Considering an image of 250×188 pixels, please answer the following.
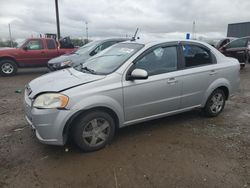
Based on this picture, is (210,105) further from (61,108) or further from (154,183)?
(61,108)

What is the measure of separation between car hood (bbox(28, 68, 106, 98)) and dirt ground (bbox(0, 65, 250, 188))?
35.9 inches

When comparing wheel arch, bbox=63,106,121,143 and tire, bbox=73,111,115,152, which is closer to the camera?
wheel arch, bbox=63,106,121,143

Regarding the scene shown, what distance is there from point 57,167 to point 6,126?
6.20 ft

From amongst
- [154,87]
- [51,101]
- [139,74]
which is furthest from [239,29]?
[51,101]

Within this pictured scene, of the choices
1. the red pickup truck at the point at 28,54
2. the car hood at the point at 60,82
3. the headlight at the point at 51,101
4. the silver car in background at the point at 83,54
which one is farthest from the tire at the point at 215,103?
the red pickup truck at the point at 28,54

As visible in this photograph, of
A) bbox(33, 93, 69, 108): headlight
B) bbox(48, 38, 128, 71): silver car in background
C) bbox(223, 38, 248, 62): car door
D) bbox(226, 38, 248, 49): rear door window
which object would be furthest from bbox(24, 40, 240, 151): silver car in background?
bbox(226, 38, 248, 49): rear door window

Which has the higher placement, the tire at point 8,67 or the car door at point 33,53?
the car door at point 33,53

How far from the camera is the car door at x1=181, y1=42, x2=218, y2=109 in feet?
14.0

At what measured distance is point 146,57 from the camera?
3891 millimetres

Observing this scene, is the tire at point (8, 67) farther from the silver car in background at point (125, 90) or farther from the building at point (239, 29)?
the building at point (239, 29)

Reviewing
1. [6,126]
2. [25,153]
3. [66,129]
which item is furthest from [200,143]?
[6,126]

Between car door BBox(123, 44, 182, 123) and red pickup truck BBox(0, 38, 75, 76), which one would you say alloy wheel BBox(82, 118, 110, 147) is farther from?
red pickup truck BBox(0, 38, 75, 76)

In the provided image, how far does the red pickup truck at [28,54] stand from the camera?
34.4ft

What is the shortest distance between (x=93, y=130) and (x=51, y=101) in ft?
2.41
